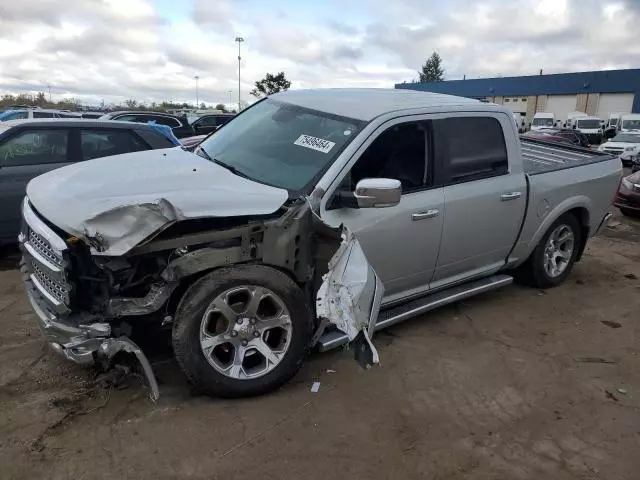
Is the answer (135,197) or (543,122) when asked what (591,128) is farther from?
(135,197)

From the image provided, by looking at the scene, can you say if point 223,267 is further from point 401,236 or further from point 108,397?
point 401,236

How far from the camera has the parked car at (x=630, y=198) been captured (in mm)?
10570

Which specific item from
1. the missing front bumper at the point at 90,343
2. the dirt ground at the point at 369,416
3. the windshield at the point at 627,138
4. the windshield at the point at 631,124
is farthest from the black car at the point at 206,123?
the windshield at the point at 631,124

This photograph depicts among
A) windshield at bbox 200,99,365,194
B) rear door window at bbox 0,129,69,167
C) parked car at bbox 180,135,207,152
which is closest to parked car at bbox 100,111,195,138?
parked car at bbox 180,135,207,152

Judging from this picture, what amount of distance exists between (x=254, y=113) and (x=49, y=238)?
227 centimetres

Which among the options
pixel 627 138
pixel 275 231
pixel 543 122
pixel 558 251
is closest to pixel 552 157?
pixel 558 251

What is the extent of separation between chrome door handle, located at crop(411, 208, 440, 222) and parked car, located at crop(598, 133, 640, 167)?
870 inches

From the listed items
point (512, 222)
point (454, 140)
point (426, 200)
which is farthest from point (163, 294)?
point (512, 222)

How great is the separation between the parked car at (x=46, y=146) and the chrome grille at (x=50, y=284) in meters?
3.06

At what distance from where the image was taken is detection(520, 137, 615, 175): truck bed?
213 inches

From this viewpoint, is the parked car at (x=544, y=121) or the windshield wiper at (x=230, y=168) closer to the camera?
the windshield wiper at (x=230, y=168)

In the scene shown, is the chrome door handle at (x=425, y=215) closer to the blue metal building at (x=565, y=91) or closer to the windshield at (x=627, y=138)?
the windshield at (x=627, y=138)

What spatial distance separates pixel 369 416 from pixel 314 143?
6.30ft

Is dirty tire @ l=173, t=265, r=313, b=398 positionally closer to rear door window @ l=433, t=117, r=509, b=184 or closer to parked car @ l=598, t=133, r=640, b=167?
rear door window @ l=433, t=117, r=509, b=184
